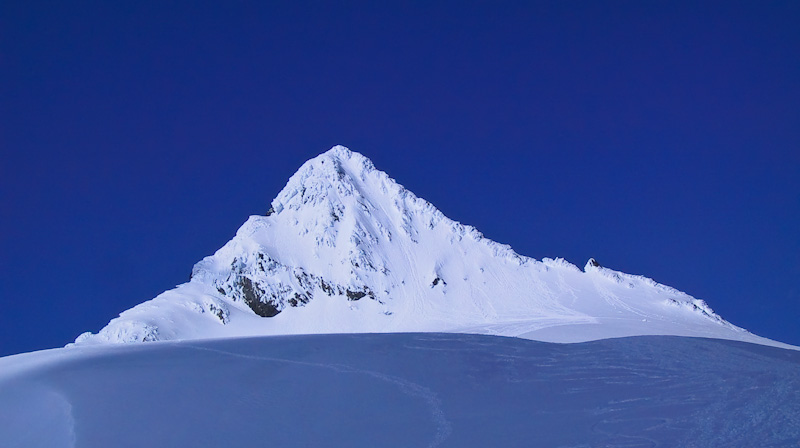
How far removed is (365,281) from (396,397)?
5881 centimetres

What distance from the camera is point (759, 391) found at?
57.7 ft

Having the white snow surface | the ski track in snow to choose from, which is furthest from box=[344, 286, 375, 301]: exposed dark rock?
the ski track in snow

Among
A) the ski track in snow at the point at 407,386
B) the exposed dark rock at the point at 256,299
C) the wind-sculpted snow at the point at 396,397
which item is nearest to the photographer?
the wind-sculpted snow at the point at 396,397

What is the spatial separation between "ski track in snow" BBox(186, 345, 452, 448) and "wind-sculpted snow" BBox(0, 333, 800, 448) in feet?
0.21

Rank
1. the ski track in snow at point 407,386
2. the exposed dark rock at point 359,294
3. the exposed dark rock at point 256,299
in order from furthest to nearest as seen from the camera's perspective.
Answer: the exposed dark rock at point 359,294 → the exposed dark rock at point 256,299 → the ski track in snow at point 407,386

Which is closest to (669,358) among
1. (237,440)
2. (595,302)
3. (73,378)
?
(237,440)

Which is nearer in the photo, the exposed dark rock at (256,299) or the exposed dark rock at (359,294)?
the exposed dark rock at (256,299)

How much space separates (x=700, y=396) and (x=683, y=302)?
56.7 meters

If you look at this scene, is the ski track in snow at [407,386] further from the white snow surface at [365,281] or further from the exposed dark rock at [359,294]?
the exposed dark rock at [359,294]

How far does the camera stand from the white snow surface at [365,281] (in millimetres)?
64375

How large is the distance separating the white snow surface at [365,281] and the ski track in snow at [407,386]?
120 ft

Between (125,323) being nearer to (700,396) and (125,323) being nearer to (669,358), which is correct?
(669,358)

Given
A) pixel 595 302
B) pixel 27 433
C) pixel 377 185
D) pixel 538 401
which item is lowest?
pixel 27 433

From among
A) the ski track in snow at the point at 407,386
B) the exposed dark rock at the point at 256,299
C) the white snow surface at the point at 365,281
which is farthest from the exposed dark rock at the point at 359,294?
the ski track in snow at the point at 407,386
